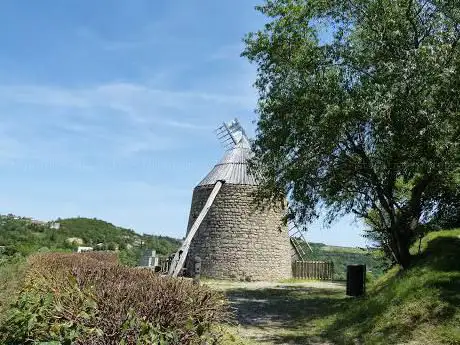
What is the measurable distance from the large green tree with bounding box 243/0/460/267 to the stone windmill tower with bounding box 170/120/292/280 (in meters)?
11.4

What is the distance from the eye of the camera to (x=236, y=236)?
28125 millimetres

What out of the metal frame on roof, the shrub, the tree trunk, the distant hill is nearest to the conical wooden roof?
the metal frame on roof

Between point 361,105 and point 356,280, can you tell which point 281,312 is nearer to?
point 356,280

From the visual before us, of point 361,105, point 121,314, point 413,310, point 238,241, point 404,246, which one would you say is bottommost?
point 413,310

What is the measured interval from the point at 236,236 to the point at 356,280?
12683 millimetres

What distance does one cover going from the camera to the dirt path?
445 inches

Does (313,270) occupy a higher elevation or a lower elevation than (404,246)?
lower

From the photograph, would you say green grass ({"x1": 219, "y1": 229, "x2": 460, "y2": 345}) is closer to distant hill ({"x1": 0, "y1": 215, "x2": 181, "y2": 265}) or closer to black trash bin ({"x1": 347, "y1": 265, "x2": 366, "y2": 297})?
black trash bin ({"x1": 347, "y1": 265, "x2": 366, "y2": 297})

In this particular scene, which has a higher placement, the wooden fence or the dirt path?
the wooden fence

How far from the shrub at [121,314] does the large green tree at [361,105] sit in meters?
7.48

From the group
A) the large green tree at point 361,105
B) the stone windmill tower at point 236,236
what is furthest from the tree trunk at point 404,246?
the stone windmill tower at point 236,236

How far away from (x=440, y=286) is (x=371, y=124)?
4.59 metres

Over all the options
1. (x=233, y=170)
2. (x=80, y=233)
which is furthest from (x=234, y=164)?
(x=80, y=233)

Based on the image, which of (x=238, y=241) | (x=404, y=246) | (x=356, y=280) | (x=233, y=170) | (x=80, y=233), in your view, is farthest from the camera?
(x=80, y=233)
